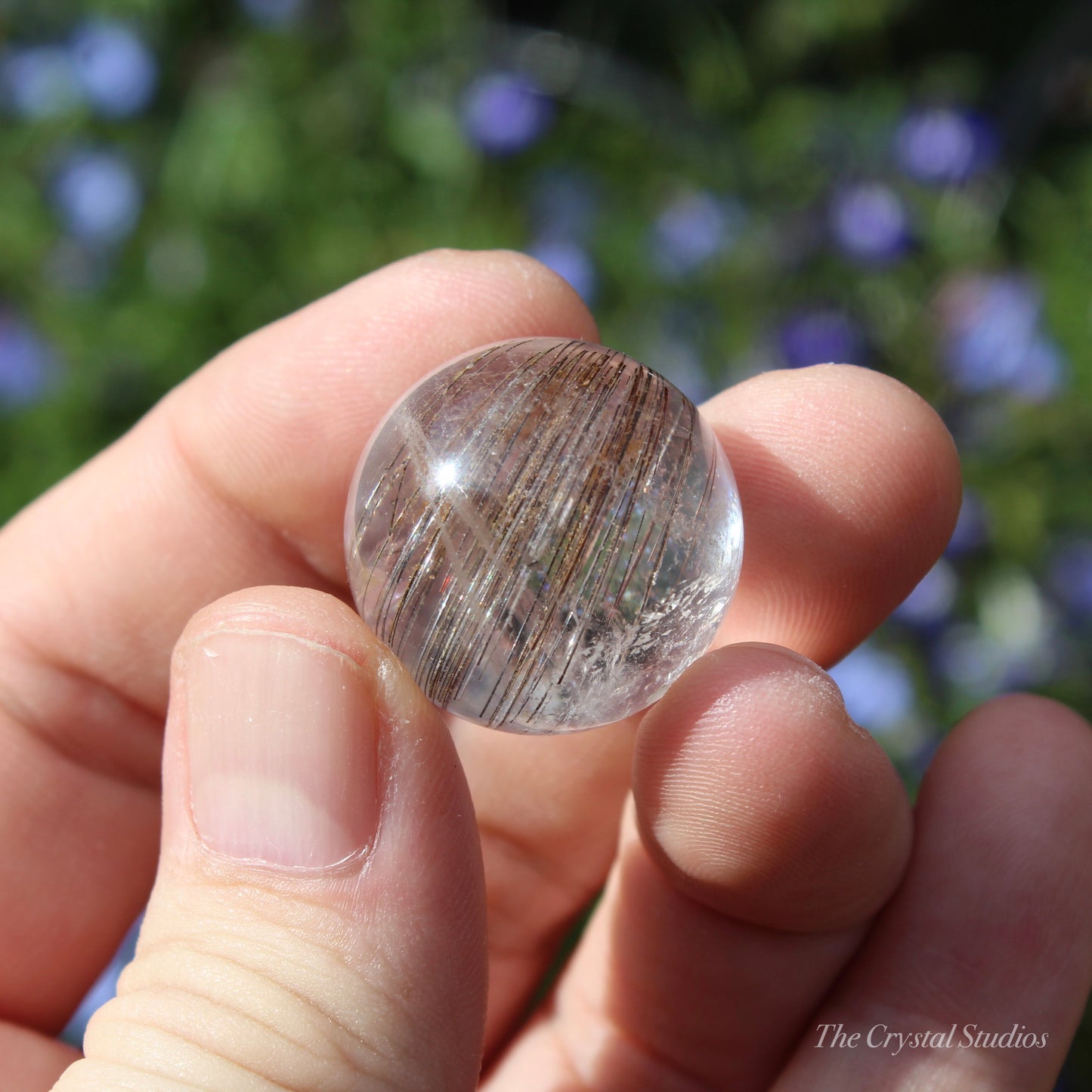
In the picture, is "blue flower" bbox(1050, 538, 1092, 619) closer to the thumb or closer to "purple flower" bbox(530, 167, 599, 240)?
"purple flower" bbox(530, 167, 599, 240)

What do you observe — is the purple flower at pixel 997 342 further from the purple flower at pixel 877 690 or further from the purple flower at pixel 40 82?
the purple flower at pixel 40 82

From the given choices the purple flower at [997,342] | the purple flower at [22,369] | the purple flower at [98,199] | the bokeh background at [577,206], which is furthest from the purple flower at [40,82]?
the purple flower at [997,342]

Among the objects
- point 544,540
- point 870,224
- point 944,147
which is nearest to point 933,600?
point 870,224

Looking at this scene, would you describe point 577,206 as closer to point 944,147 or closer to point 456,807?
point 944,147

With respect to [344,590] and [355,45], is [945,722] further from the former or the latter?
[355,45]

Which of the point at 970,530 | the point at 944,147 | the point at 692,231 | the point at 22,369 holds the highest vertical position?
the point at 944,147

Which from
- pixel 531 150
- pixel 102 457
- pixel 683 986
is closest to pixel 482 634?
pixel 683 986
